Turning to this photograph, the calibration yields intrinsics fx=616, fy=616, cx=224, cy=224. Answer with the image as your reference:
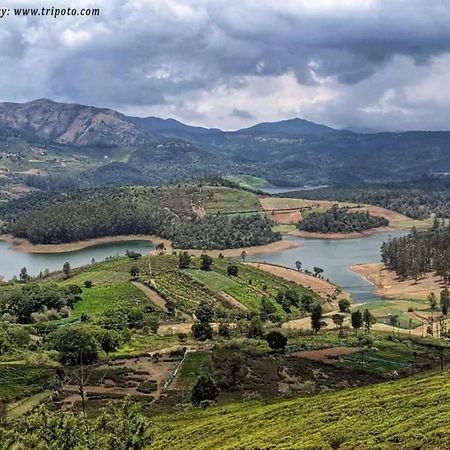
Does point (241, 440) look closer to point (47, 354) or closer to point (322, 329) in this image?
point (47, 354)

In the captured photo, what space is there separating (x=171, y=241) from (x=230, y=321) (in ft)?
343

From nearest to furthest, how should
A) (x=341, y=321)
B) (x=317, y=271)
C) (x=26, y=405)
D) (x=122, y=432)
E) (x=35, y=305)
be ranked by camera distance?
(x=122, y=432) < (x=26, y=405) < (x=341, y=321) < (x=35, y=305) < (x=317, y=271)

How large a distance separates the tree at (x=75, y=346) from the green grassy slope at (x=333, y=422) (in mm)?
19666

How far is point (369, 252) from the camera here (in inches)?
7185

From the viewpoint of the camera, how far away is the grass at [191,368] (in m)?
63.1

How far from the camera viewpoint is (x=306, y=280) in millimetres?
135625

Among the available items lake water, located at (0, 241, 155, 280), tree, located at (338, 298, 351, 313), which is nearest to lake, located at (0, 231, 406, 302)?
lake water, located at (0, 241, 155, 280)

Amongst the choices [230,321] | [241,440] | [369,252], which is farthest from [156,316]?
[369,252]

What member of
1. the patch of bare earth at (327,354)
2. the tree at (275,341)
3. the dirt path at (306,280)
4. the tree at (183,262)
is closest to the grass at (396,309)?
the dirt path at (306,280)

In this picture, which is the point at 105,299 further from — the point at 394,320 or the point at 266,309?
the point at 394,320

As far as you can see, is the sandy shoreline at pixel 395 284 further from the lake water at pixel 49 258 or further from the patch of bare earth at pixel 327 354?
the lake water at pixel 49 258

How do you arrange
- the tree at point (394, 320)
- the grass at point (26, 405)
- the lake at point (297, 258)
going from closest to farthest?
the grass at point (26, 405)
the tree at point (394, 320)
the lake at point (297, 258)

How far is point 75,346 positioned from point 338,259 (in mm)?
113618

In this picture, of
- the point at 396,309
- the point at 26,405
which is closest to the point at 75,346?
the point at 26,405
